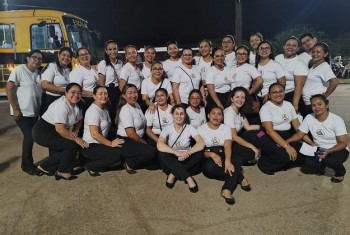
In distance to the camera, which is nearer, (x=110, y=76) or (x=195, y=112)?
(x=195, y=112)

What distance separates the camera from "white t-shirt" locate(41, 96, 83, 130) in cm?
416

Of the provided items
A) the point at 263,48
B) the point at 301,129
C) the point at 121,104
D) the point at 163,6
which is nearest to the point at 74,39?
the point at 121,104

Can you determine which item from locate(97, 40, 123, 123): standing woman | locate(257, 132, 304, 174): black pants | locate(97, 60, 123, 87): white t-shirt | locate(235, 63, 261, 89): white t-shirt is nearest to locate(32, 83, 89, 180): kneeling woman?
locate(97, 40, 123, 123): standing woman

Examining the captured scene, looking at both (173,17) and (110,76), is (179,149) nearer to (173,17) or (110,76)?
(110,76)

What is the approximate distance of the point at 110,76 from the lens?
504cm

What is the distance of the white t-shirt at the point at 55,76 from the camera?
14.8 feet

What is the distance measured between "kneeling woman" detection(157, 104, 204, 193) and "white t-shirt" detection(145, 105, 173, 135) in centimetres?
39

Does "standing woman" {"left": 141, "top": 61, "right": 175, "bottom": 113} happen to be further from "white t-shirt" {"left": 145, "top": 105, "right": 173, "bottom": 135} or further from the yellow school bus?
the yellow school bus

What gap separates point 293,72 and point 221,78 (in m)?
1.06

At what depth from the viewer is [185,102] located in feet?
16.5

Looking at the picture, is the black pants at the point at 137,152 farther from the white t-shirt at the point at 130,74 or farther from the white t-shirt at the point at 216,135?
the white t-shirt at the point at 130,74

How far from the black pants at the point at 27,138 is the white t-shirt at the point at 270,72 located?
3.30 m

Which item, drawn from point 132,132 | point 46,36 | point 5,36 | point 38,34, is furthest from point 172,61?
point 5,36

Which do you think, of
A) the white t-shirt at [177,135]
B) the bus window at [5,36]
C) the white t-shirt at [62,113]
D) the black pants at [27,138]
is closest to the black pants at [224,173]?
the white t-shirt at [177,135]
